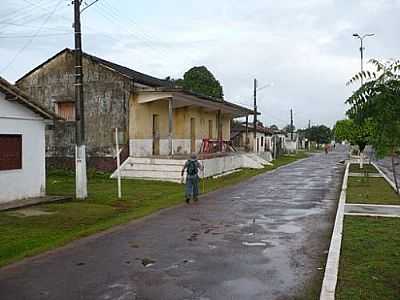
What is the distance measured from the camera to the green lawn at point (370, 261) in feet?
21.6

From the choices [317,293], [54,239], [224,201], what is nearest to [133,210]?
[224,201]

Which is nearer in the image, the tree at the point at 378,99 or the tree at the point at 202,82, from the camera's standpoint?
the tree at the point at 378,99

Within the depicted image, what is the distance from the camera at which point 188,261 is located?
8.41 metres

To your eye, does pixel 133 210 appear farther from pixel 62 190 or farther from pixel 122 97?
pixel 122 97

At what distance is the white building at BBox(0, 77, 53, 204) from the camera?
14859 mm

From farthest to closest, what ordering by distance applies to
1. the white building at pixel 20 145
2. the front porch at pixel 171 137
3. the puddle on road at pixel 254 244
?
1. the front porch at pixel 171 137
2. the white building at pixel 20 145
3. the puddle on road at pixel 254 244

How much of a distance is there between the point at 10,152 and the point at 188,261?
8758 mm

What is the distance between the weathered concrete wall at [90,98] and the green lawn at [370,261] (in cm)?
1612

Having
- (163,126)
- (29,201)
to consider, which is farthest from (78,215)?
(163,126)

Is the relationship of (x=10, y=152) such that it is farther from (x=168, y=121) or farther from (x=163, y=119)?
(x=163, y=119)

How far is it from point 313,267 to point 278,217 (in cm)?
547

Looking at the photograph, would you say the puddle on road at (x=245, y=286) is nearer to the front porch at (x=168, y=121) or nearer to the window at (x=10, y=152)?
the window at (x=10, y=152)

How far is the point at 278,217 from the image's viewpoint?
1356 cm

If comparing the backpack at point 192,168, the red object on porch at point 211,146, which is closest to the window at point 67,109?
the red object on porch at point 211,146
